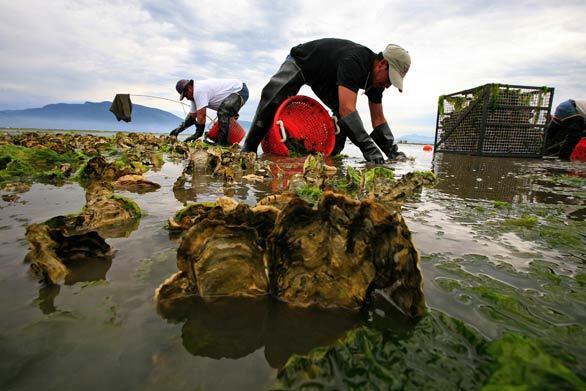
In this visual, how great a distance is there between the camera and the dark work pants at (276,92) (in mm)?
7016

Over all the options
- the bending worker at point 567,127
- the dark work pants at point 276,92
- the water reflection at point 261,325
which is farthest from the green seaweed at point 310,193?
the bending worker at point 567,127

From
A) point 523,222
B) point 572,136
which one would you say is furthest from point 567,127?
point 523,222

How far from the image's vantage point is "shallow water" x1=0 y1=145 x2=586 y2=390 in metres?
0.84

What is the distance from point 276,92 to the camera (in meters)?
6.98

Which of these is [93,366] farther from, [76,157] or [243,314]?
→ [76,157]

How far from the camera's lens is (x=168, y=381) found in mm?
809

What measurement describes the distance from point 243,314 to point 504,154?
1395cm

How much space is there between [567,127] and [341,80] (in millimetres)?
10809

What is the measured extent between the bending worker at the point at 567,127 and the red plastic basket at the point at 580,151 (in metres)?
0.74

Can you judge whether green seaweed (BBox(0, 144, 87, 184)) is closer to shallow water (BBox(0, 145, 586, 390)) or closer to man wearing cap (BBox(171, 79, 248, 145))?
shallow water (BBox(0, 145, 586, 390))

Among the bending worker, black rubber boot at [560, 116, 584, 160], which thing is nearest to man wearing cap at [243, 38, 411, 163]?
black rubber boot at [560, 116, 584, 160]

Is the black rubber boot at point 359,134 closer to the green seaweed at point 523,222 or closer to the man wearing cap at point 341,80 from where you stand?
the man wearing cap at point 341,80

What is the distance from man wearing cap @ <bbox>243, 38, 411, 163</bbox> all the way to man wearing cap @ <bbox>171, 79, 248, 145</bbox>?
4.23 metres

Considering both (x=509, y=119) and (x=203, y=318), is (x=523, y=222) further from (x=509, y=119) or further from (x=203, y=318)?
(x=509, y=119)
